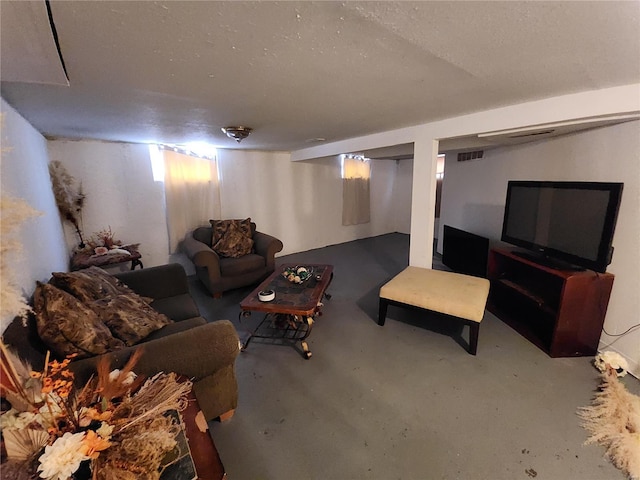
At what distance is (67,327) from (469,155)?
457 cm

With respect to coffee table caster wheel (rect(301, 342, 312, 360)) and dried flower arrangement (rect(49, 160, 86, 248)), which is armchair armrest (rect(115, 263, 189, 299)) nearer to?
coffee table caster wheel (rect(301, 342, 312, 360))

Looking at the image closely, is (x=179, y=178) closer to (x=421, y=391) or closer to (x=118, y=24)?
(x=118, y=24)

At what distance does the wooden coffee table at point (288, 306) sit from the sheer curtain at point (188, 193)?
6.12ft

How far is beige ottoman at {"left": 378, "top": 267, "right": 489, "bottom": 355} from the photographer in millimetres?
2119

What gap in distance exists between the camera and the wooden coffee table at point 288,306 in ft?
7.02

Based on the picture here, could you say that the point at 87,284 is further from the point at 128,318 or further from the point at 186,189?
the point at 186,189

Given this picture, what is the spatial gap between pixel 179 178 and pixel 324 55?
3.26m

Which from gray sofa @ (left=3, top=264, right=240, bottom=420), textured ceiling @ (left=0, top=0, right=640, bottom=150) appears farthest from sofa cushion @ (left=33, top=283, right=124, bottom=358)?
textured ceiling @ (left=0, top=0, right=640, bottom=150)

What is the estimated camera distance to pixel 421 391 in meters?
1.81

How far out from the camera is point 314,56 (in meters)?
1.15

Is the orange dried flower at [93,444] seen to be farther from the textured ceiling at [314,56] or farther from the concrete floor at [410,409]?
the textured ceiling at [314,56]

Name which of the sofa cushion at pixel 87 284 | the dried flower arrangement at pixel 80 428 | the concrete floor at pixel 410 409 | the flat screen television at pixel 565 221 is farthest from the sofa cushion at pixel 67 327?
the flat screen television at pixel 565 221

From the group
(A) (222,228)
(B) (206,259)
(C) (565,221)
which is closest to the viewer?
(C) (565,221)

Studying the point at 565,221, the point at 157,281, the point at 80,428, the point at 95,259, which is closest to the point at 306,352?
the point at 157,281
